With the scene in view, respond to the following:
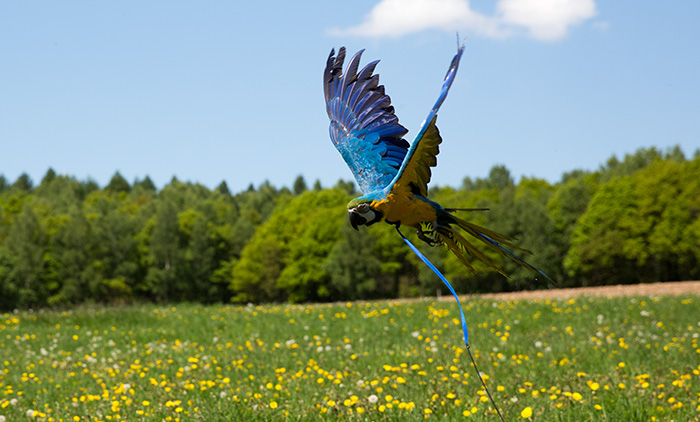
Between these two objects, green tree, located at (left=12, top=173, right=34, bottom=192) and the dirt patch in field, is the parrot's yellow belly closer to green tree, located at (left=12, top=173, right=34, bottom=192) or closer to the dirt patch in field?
the dirt patch in field

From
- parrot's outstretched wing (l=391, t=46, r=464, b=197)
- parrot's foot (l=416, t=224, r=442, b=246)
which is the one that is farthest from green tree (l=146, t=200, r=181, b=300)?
parrot's outstretched wing (l=391, t=46, r=464, b=197)

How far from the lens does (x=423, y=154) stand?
2.70 metres

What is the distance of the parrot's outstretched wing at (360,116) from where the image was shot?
2.95 meters

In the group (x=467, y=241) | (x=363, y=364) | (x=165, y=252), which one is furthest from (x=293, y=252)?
(x=467, y=241)

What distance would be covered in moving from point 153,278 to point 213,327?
→ 1764 inches

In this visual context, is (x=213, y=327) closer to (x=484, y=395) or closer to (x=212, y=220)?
(x=484, y=395)

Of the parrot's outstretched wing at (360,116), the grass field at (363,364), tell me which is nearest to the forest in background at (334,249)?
the grass field at (363,364)

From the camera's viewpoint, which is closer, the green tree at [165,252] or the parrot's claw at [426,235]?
the parrot's claw at [426,235]

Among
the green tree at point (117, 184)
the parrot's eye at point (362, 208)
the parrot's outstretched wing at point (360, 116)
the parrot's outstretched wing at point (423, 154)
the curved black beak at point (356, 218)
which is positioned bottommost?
the curved black beak at point (356, 218)

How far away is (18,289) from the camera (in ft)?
152

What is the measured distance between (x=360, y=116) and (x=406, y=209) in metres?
0.64

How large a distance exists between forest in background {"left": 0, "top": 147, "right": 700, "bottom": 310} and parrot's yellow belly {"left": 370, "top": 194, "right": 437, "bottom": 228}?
33.7 m

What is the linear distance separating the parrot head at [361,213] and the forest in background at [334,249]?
111 ft

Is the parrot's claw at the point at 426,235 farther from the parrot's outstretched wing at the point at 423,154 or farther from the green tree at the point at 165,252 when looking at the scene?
the green tree at the point at 165,252
